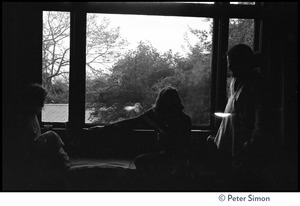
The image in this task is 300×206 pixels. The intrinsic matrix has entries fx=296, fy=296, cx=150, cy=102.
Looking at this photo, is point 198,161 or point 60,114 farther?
point 60,114

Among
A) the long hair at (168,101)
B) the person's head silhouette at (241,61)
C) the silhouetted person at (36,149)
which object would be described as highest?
the person's head silhouette at (241,61)

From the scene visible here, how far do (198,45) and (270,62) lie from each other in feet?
1.03

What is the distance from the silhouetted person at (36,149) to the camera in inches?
38.6

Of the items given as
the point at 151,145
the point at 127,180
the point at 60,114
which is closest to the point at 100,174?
the point at 127,180

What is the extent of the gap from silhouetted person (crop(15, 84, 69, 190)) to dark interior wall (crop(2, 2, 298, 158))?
43mm

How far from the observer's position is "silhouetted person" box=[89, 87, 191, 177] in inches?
39.2

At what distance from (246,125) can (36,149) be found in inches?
28.0

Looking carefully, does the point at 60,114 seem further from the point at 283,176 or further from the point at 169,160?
the point at 283,176

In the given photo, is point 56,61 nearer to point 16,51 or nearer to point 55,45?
point 55,45

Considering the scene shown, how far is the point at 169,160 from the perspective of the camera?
100 centimetres

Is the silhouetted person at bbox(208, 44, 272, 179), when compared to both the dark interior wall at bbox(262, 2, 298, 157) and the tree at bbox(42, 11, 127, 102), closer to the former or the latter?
the dark interior wall at bbox(262, 2, 298, 157)

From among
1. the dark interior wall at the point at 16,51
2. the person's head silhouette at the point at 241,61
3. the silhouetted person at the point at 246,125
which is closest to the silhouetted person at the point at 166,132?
the silhouetted person at the point at 246,125

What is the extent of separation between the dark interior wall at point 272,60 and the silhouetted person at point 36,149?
0.04 m

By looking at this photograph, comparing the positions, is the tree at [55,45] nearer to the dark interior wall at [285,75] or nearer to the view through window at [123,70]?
the view through window at [123,70]
